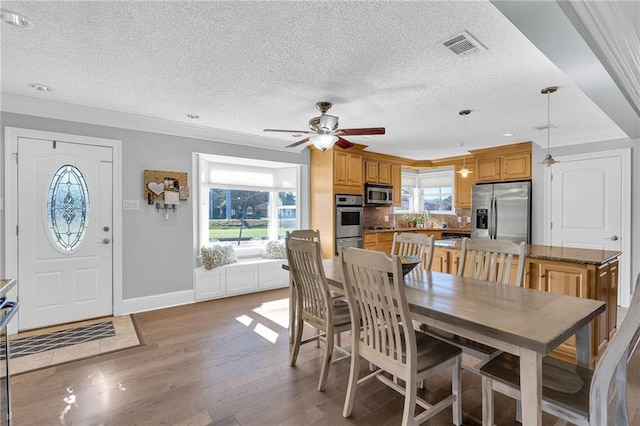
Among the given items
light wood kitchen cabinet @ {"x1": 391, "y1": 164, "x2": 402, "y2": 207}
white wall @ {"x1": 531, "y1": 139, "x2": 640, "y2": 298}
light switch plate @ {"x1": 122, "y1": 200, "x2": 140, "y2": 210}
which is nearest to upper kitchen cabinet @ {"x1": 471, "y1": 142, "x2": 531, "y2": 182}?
white wall @ {"x1": 531, "y1": 139, "x2": 640, "y2": 298}

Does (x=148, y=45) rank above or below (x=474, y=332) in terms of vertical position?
above

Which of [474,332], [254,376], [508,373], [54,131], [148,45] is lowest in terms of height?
[254,376]

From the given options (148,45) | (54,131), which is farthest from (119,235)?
(148,45)

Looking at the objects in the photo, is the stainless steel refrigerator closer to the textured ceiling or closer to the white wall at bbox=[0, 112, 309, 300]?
the textured ceiling

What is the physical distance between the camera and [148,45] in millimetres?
2170

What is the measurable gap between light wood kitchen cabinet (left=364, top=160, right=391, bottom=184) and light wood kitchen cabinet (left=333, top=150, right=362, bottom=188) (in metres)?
0.29

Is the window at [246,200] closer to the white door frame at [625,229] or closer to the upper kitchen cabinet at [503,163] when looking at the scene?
the upper kitchen cabinet at [503,163]

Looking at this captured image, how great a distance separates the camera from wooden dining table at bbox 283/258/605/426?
132cm

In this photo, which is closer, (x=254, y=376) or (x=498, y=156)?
(x=254, y=376)

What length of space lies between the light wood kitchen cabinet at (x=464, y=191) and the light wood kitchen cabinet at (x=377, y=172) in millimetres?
1493

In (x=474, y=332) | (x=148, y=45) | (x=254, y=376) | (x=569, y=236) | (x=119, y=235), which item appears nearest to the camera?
(x=474, y=332)

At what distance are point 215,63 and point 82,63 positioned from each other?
105 cm

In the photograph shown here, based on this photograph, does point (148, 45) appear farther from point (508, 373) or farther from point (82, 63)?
point (508, 373)

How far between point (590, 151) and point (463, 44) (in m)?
3.87
